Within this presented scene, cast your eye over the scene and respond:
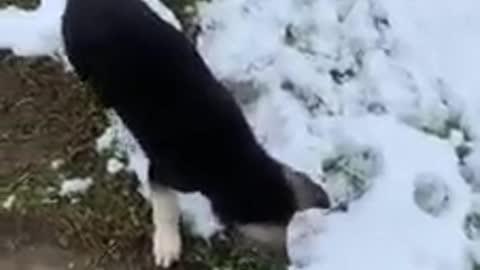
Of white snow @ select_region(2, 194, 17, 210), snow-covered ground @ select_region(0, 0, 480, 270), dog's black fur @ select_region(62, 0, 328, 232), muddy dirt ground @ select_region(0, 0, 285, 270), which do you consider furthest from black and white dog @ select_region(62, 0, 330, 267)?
white snow @ select_region(2, 194, 17, 210)

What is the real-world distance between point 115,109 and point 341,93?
925 millimetres

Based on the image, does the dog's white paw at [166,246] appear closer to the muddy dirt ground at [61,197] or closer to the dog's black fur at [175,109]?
the muddy dirt ground at [61,197]

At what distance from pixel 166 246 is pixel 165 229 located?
6 cm

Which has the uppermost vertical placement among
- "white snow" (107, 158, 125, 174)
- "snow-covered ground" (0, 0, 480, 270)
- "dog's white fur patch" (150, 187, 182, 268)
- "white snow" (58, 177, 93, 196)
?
"snow-covered ground" (0, 0, 480, 270)

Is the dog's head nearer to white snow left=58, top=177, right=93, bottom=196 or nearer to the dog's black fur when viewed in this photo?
the dog's black fur

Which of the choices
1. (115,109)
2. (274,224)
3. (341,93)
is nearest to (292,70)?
(341,93)

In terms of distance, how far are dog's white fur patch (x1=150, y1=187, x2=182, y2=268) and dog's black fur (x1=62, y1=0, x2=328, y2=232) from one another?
0.29ft

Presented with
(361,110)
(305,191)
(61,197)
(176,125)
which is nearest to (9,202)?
(61,197)

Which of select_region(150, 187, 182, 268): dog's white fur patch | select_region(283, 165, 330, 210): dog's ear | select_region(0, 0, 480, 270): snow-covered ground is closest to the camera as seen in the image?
select_region(283, 165, 330, 210): dog's ear

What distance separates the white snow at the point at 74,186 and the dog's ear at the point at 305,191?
0.83 metres

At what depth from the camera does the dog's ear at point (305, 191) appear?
495 centimetres

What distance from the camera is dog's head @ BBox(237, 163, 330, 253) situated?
4844 millimetres

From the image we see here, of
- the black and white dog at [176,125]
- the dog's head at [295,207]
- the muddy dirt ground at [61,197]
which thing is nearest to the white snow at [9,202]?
the muddy dirt ground at [61,197]

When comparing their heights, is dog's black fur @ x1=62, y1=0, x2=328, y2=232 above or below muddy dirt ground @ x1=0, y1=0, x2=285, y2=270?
above
